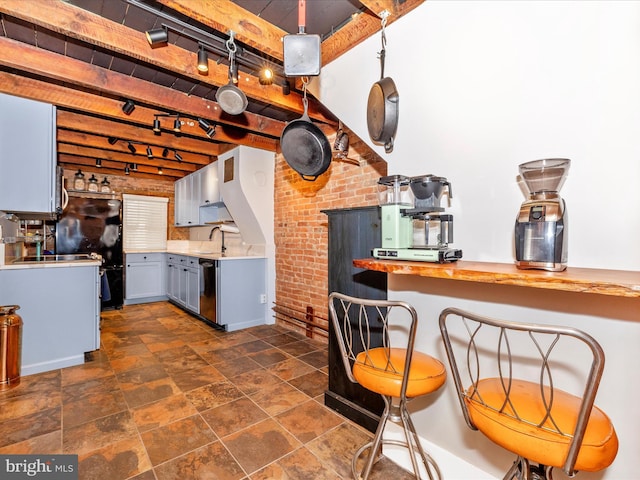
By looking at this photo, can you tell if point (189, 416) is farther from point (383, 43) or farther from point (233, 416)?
point (383, 43)

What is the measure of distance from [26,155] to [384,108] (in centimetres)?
313

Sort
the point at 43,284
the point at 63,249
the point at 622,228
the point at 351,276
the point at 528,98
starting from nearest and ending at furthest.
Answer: the point at 622,228
the point at 528,98
the point at 351,276
the point at 43,284
the point at 63,249

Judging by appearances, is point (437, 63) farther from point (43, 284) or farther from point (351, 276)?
point (43, 284)

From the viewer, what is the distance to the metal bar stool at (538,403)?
82 cm

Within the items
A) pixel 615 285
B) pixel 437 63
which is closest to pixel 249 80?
pixel 437 63

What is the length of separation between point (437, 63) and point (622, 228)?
3.57ft

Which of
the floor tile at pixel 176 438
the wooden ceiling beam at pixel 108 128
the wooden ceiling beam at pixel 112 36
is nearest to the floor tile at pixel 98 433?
the floor tile at pixel 176 438

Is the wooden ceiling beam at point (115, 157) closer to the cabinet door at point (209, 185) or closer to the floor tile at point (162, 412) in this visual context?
the cabinet door at point (209, 185)

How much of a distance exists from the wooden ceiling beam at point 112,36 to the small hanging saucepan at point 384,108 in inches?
50.4

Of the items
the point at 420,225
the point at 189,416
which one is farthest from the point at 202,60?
the point at 189,416

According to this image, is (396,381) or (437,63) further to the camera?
(437,63)

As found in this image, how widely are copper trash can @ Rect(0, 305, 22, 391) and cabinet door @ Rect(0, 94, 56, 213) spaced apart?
91 cm

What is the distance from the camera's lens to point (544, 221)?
1.11 meters

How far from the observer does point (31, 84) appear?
8.71 ft
